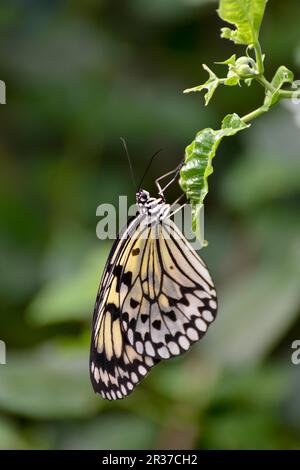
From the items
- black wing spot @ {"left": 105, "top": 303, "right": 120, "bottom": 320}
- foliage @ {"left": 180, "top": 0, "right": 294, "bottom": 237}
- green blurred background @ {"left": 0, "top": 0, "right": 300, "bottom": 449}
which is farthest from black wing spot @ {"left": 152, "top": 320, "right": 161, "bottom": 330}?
green blurred background @ {"left": 0, "top": 0, "right": 300, "bottom": 449}

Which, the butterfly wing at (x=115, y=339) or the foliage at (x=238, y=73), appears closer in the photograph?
the foliage at (x=238, y=73)

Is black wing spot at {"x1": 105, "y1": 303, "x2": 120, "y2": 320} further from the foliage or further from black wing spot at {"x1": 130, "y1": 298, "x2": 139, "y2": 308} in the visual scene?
the foliage


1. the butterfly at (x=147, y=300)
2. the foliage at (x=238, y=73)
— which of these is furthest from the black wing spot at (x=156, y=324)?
the foliage at (x=238, y=73)

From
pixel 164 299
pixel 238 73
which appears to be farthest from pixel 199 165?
pixel 164 299

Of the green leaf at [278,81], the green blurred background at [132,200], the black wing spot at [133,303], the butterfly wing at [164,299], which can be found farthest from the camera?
the green blurred background at [132,200]

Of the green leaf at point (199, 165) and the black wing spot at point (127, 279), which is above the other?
the black wing spot at point (127, 279)

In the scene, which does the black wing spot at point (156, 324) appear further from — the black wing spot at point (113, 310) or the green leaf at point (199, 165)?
the green leaf at point (199, 165)

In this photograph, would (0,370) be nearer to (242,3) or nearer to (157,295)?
(157,295)
